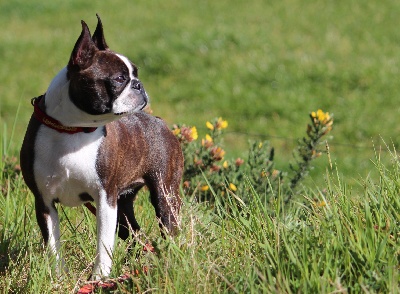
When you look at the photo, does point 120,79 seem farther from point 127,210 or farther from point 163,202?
point 127,210

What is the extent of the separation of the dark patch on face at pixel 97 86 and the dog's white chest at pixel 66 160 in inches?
6.2

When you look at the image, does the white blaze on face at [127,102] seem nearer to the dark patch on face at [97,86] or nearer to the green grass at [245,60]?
the dark patch on face at [97,86]

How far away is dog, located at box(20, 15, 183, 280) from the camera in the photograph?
11.5 feet

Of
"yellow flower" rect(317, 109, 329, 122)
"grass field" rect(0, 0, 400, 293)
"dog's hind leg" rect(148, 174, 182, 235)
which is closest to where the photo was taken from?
"grass field" rect(0, 0, 400, 293)

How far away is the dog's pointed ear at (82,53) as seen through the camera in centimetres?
→ 352

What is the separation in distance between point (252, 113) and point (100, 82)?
6.19 m

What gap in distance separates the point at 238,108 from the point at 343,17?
4.08m

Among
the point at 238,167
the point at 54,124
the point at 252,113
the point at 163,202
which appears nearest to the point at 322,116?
the point at 238,167

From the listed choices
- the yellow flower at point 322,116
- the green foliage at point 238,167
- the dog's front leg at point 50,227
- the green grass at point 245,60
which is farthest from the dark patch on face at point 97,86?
the green grass at point 245,60

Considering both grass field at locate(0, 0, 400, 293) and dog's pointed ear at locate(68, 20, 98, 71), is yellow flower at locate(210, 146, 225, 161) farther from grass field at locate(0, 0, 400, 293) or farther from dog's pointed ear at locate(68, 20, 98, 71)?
dog's pointed ear at locate(68, 20, 98, 71)

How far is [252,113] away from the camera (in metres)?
9.61

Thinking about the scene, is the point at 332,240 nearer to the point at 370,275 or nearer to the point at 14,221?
the point at 370,275

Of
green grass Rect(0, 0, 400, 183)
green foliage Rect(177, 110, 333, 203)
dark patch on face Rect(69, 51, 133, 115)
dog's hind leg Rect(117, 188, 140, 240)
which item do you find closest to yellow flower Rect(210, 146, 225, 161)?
green foliage Rect(177, 110, 333, 203)

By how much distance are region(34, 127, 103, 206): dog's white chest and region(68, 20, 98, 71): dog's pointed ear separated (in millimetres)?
303
